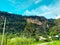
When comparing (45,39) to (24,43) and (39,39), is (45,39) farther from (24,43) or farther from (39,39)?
(24,43)

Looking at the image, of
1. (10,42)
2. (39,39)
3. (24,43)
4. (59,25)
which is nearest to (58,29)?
(59,25)

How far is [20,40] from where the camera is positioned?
18500 mm

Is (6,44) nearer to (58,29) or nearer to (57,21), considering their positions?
(58,29)

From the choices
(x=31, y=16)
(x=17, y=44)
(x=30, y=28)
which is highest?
(x=31, y=16)

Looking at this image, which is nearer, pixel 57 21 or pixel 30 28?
pixel 30 28

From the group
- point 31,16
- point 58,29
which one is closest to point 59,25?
point 58,29

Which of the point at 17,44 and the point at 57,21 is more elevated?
the point at 57,21

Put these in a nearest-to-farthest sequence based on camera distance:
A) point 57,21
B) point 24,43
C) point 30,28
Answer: point 24,43 < point 30,28 < point 57,21

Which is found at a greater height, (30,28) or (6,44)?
(30,28)

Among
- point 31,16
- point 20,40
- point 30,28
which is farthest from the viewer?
→ point 31,16

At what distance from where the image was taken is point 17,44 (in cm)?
1767

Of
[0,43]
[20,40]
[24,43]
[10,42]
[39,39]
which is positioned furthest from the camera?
[39,39]

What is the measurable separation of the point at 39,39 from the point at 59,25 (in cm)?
1002

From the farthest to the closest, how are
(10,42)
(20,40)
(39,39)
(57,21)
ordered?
(57,21) < (39,39) < (20,40) < (10,42)
